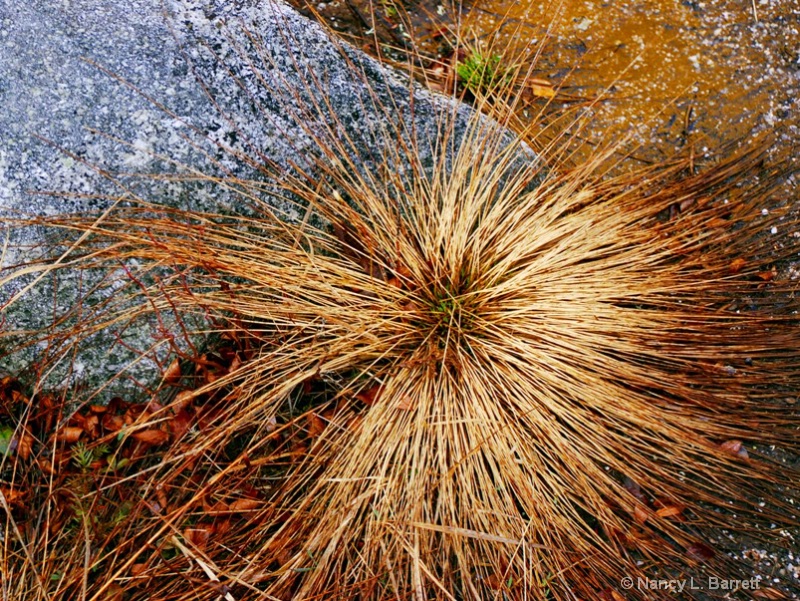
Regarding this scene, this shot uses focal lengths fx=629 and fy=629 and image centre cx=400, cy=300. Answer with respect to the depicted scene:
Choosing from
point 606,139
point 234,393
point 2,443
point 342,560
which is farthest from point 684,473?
point 2,443

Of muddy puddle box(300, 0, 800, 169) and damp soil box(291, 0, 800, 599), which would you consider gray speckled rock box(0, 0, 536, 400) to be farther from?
muddy puddle box(300, 0, 800, 169)

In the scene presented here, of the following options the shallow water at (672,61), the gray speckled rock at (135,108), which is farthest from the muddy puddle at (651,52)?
the gray speckled rock at (135,108)

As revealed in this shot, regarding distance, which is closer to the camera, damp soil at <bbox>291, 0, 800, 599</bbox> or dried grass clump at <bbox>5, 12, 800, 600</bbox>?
dried grass clump at <bbox>5, 12, 800, 600</bbox>

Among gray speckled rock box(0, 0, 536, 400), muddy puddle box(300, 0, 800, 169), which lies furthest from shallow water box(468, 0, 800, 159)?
gray speckled rock box(0, 0, 536, 400)

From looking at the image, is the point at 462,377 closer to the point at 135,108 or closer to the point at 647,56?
Answer: the point at 135,108

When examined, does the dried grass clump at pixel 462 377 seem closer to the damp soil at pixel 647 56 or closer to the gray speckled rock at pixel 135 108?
the gray speckled rock at pixel 135 108

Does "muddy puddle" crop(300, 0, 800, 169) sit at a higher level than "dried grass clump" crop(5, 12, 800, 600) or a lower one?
higher
